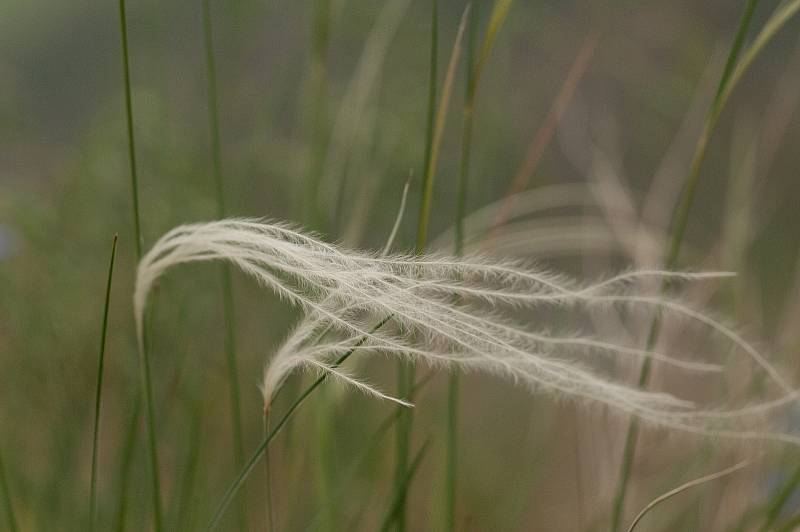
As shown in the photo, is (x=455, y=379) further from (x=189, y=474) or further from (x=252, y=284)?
(x=252, y=284)

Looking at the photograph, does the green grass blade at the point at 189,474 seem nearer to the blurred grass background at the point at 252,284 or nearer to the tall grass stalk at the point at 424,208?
the blurred grass background at the point at 252,284

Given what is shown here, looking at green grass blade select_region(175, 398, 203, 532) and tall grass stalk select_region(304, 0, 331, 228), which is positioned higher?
tall grass stalk select_region(304, 0, 331, 228)

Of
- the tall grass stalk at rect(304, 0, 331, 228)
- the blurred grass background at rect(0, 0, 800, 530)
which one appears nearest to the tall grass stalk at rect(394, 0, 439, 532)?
the blurred grass background at rect(0, 0, 800, 530)

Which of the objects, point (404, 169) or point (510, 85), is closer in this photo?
point (404, 169)

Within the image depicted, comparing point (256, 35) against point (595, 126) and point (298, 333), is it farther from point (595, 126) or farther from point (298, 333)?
point (298, 333)

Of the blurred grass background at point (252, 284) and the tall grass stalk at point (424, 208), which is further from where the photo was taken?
the blurred grass background at point (252, 284)

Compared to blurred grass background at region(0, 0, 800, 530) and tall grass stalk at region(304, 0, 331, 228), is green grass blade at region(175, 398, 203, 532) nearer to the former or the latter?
blurred grass background at region(0, 0, 800, 530)

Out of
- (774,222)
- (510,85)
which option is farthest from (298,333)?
(774,222)

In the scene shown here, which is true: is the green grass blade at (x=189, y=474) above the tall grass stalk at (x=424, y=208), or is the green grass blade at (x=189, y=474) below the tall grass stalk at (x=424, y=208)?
below

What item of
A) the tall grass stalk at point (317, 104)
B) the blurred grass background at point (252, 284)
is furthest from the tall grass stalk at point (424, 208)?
the tall grass stalk at point (317, 104)
